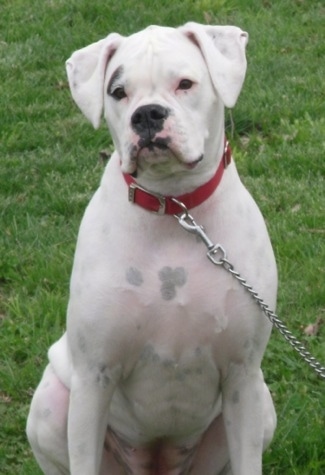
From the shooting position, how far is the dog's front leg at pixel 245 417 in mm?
4516

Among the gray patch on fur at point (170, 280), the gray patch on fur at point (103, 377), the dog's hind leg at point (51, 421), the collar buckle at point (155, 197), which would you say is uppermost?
the collar buckle at point (155, 197)

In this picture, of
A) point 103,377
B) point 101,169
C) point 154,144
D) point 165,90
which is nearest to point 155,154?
point 154,144

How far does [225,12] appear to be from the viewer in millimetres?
9664

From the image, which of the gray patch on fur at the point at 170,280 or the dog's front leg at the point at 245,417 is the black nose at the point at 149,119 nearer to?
the gray patch on fur at the point at 170,280

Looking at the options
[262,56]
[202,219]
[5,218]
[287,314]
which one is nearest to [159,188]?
[202,219]

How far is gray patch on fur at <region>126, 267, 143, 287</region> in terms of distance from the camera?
4332mm

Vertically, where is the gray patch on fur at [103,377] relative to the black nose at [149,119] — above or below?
below

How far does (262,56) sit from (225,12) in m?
0.94

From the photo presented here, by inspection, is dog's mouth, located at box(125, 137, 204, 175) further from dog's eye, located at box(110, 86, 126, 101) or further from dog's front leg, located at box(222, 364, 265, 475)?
dog's front leg, located at box(222, 364, 265, 475)

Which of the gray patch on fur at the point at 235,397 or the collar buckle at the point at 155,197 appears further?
the gray patch on fur at the point at 235,397

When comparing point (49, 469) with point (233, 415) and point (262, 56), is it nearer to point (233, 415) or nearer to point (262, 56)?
point (233, 415)

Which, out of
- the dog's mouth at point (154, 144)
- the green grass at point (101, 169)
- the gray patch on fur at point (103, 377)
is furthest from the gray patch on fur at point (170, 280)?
the green grass at point (101, 169)

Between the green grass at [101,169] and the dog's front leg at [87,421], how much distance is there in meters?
0.75

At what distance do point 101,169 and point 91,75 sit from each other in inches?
124
